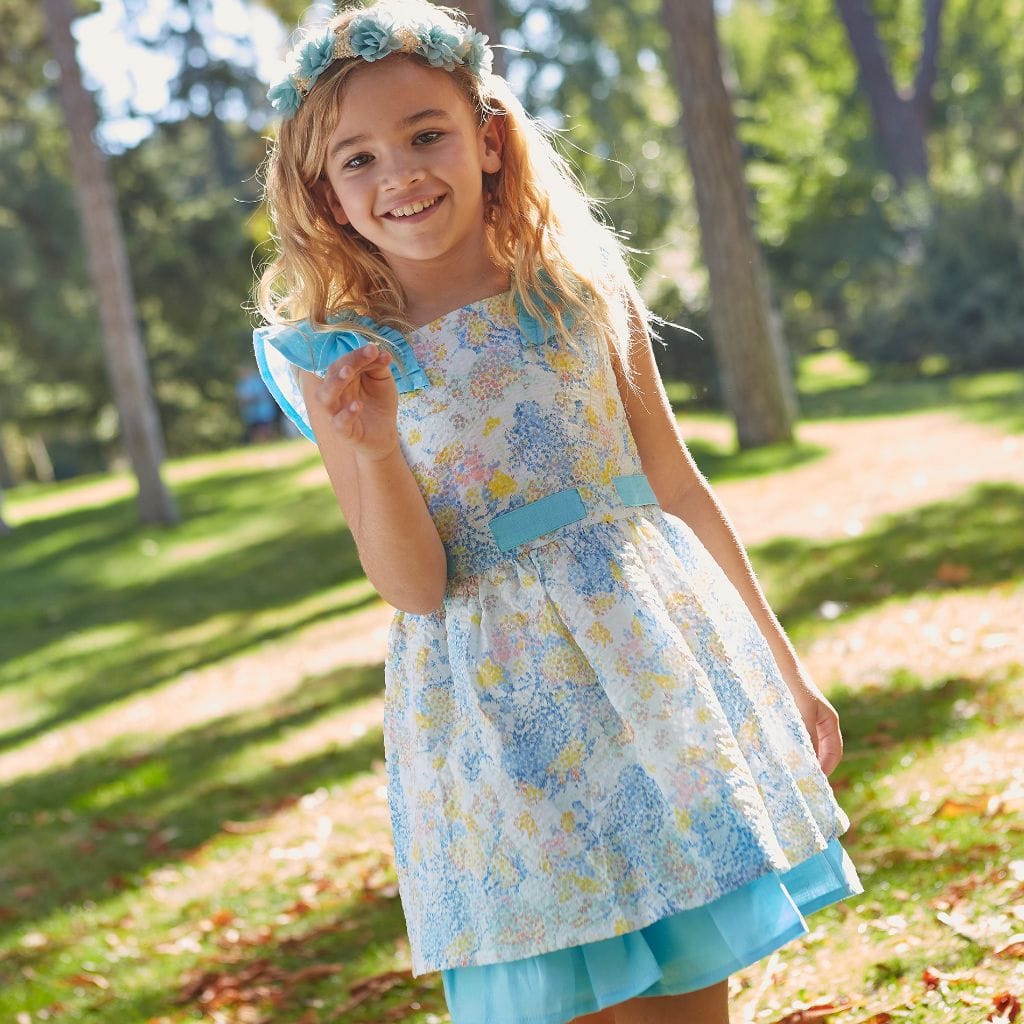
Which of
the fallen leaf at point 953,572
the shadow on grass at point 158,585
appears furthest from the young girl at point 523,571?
the shadow on grass at point 158,585

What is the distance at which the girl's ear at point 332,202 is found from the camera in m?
2.55

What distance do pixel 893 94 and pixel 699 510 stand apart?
2192cm

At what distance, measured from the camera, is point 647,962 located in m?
2.13

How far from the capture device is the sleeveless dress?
2.14 metres

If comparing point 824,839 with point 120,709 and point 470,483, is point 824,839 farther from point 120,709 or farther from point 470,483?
point 120,709

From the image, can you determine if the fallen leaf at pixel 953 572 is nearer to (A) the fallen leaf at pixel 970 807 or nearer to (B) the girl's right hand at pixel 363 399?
(A) the fallen leaf at pixel 970 807

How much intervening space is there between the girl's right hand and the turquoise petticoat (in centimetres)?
79

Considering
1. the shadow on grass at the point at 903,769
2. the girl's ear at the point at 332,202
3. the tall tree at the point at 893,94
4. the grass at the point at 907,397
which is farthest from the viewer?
the tall tree at the point at 893,94

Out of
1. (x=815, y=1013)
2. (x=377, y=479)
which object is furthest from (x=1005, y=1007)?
(x=377, y=479)

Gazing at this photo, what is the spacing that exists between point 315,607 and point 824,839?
8223 millimetres

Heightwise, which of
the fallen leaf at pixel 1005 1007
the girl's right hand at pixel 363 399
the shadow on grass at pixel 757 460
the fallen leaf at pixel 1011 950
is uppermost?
the girl's right hand at pixel 363 399

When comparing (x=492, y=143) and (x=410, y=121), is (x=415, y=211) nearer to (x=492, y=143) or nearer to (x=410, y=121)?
(x=410, y=121)

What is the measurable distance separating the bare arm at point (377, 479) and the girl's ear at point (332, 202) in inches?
12.2

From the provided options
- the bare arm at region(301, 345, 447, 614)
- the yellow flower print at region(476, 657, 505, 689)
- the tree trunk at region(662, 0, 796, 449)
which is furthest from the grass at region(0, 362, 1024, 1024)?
the bare arm at region(301, 345, 447, 614)
